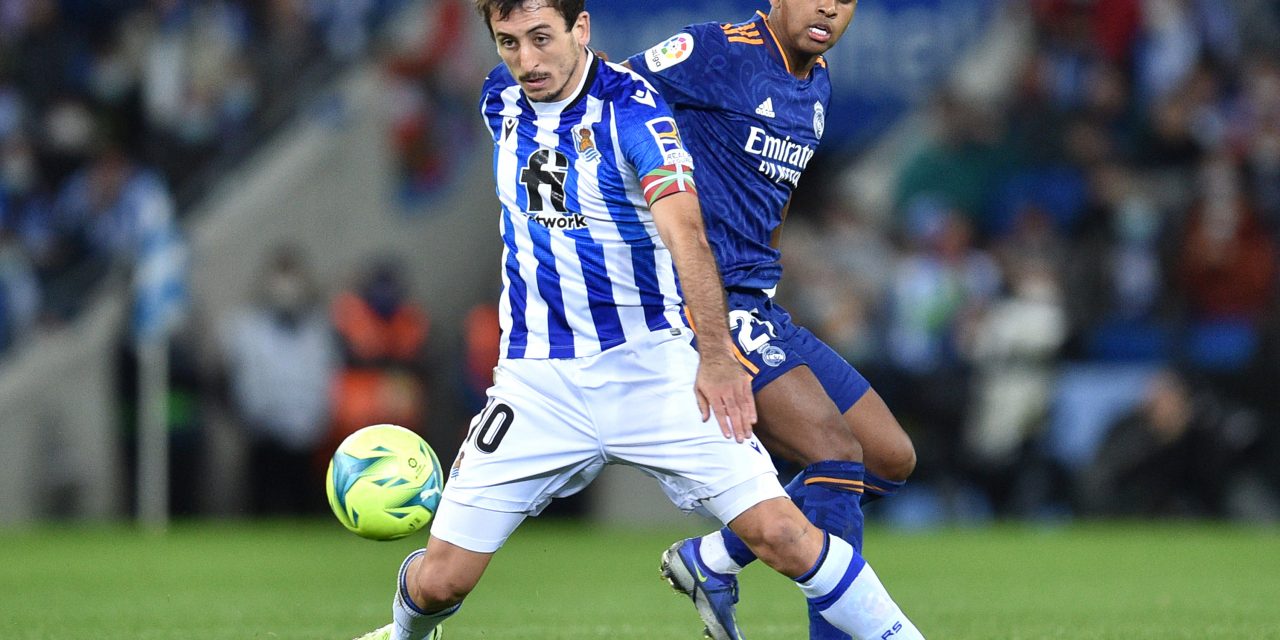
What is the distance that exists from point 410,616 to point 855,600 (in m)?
1.45

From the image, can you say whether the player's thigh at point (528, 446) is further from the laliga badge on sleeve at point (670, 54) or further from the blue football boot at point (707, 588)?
the laliga badge on sleeve at point (670, 54)

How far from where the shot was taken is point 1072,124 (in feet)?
54.3

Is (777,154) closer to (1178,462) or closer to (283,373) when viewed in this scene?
(1178,462)

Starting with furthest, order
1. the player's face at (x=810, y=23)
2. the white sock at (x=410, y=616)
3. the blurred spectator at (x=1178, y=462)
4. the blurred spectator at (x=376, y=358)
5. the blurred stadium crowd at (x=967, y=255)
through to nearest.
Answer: the blurred spectator at (x=376, y=358) → the blurred stadium crowd at (x=967, y=255) → the blurred spectator at (x=1178, y=462) → the player's face at (x=810, y=23) → the white sock at (x=410, y=616)

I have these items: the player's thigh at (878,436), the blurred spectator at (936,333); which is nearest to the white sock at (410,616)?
the player's thigh at (878,436)

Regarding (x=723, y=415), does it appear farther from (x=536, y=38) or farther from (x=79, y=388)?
(x=79, y=388)

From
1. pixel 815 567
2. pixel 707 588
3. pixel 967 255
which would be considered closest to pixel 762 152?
pixel 707 588

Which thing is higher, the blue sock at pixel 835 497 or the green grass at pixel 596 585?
the blue sock at pixel 835 497

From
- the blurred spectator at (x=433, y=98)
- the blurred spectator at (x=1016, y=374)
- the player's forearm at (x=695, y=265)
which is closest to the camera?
the player's forearm at (x=695, y=265)

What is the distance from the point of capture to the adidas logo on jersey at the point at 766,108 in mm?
6328

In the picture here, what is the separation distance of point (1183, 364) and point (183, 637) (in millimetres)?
9699

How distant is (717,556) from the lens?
6.59 m

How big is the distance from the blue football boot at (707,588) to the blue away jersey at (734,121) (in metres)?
1.04

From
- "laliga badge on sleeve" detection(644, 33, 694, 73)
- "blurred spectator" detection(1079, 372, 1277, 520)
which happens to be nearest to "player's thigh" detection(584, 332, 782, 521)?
"laliga badge on sleeve" detection(644, 33, 694, 73)
